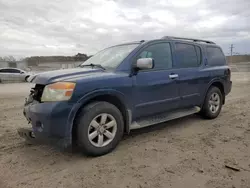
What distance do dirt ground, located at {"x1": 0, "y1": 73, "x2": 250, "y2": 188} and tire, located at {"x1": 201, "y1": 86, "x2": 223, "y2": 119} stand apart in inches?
28.5

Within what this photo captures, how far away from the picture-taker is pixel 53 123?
306 cm

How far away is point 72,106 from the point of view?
3.17m

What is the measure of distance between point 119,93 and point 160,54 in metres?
1.34

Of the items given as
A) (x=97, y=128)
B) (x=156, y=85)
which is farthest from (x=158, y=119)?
(x=97, y=128)

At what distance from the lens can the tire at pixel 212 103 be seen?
542cm

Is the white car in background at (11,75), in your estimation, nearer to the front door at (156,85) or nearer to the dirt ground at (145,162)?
the dirt ground at (145,162)

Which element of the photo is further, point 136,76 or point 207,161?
point 136,76

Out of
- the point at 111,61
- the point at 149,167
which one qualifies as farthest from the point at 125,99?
the point at 149,167

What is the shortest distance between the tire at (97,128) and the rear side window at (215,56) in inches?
122

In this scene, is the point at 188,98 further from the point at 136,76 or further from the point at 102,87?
the point at 102,87

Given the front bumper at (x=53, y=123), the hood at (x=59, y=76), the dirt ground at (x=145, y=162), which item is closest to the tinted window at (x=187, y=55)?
the dirt ground at (x=145, y=162)

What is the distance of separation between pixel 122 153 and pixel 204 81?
2725 millimetres

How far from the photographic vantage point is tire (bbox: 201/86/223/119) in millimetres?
5418

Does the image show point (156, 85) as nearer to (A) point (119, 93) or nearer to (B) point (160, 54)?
(B) point (160, 54)
